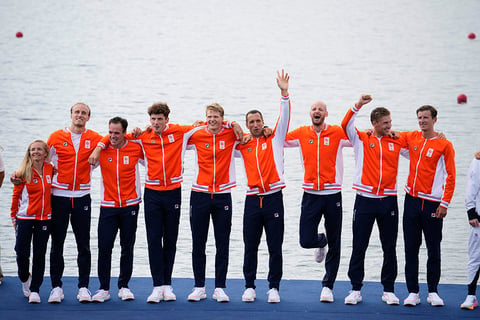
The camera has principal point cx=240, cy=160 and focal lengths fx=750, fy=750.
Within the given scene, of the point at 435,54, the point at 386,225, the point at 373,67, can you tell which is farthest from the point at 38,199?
the point at 435,54

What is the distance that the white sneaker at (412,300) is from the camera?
5.81m

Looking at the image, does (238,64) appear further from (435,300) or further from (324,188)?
(435,300)

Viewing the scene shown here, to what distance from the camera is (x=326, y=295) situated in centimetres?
593

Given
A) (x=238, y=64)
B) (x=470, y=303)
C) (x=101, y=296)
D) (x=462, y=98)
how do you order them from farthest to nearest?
1. (x=238, y=64)
2. (x=462, y=98)
3. (x=101, y=296)
4. (x=470, y=303)

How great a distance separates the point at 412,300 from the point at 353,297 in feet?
1.48

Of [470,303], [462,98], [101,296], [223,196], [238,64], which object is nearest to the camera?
[470,303]

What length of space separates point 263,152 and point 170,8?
16771 mm

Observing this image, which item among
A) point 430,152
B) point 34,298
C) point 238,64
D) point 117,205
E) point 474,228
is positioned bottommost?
point 34,298

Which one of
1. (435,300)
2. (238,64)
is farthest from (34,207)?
(238,64)

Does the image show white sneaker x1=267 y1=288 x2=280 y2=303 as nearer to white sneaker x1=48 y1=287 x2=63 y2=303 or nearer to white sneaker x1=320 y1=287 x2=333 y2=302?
white sneaker x1=320 y1=287 x2=333 y2=302

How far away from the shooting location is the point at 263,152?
6.02m

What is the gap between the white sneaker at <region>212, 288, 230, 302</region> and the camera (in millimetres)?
5887

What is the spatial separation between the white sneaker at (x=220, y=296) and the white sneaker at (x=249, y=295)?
0.13 meters

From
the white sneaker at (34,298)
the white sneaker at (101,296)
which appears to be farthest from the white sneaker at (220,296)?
the white sneaker at (34,298)
